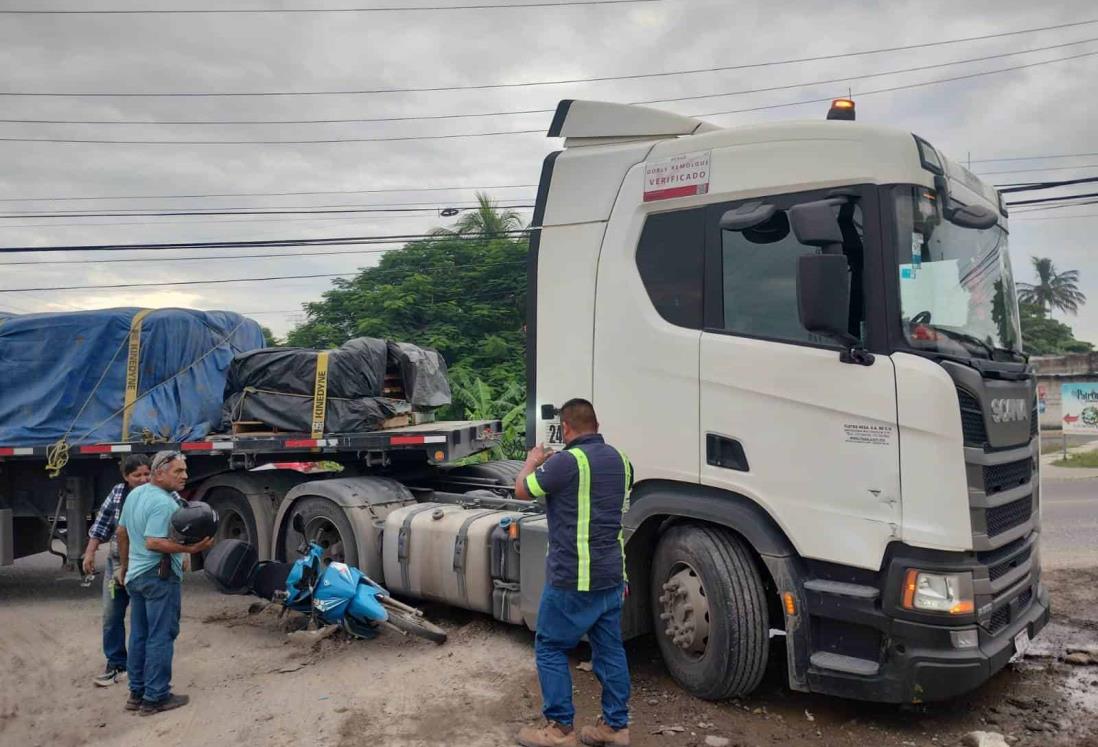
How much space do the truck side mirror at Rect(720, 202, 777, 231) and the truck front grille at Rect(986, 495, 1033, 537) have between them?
1818mm

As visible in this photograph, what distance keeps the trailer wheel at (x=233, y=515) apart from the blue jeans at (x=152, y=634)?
272cm

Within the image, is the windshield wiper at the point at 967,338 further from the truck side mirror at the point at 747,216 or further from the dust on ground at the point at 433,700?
the dust on ground at the point at 433,700

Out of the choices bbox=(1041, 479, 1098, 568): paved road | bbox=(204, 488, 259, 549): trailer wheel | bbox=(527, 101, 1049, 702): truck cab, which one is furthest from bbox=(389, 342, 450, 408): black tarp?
bbox=(1041, 479, 1098, 568): paved road

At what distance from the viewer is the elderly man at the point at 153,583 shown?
16.5 ft

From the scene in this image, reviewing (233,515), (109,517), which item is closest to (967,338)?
(109,517)

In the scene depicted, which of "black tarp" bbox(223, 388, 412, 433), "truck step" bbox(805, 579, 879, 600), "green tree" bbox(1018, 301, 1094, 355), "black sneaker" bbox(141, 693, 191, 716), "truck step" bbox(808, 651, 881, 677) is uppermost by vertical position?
"green tree" bbox(1018, 301, 1094, 355)

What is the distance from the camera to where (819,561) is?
4383 millimetres

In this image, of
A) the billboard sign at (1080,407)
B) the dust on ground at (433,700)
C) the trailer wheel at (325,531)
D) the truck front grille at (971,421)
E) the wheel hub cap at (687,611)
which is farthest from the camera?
the billboard sign at (1080,407)

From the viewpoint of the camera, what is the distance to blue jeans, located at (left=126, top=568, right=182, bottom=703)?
5.01 metres

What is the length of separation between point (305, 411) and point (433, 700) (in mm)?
3393

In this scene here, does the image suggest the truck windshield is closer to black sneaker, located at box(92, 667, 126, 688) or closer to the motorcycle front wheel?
the motorcycle front wheel

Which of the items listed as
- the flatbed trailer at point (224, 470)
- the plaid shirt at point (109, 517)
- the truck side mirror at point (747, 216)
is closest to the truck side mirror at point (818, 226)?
the truck side mirror at point (747, 216)

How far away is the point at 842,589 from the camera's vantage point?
167 inches

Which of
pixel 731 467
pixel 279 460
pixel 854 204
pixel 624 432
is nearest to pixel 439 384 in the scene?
pixel 279 460
